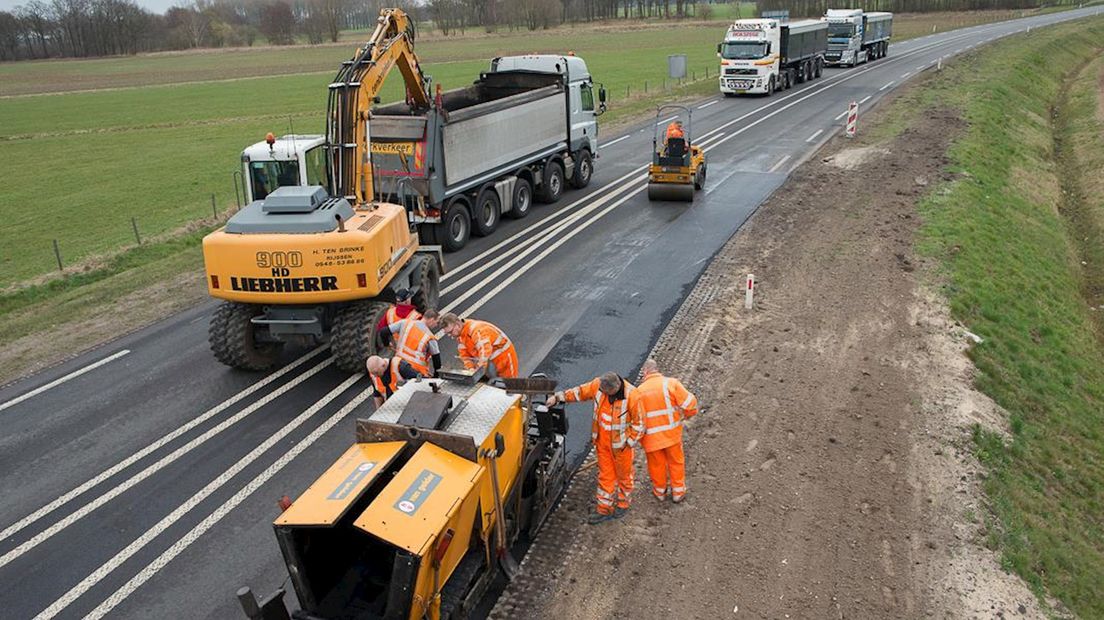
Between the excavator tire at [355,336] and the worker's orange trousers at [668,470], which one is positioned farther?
the excavator tire at [355,336]

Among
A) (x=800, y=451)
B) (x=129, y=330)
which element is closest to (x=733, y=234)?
(x=800, y=451)

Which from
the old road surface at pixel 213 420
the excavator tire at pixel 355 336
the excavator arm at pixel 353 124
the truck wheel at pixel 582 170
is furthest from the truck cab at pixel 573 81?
the excavator tire at pixel 355 336

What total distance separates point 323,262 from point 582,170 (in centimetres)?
1302

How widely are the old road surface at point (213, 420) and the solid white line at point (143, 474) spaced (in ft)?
0.08

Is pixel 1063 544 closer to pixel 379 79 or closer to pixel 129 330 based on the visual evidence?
pixel 379 79

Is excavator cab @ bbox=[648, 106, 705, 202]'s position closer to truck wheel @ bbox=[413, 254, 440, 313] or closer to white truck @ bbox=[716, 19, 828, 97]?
truck wheel @ bbox=[413, 254, 440, 313]

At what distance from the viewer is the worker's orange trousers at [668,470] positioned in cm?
804

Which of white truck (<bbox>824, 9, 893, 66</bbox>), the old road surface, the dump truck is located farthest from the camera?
white truck (<bbox>824, 9, 893, 66</bbox>)

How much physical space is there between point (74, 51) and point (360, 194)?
128665 mm

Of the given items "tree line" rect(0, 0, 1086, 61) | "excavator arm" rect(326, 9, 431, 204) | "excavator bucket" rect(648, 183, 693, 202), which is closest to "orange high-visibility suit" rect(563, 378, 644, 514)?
"excavator arm" rect(326, 9, 431, 204)

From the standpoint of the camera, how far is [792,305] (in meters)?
13.4

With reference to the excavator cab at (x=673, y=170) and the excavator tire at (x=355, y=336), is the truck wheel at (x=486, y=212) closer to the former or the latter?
the excavator cab at (x=673, y=170)

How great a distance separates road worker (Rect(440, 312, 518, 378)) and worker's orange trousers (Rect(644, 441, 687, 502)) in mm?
1931

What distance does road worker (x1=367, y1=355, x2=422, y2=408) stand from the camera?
26.7 feet
